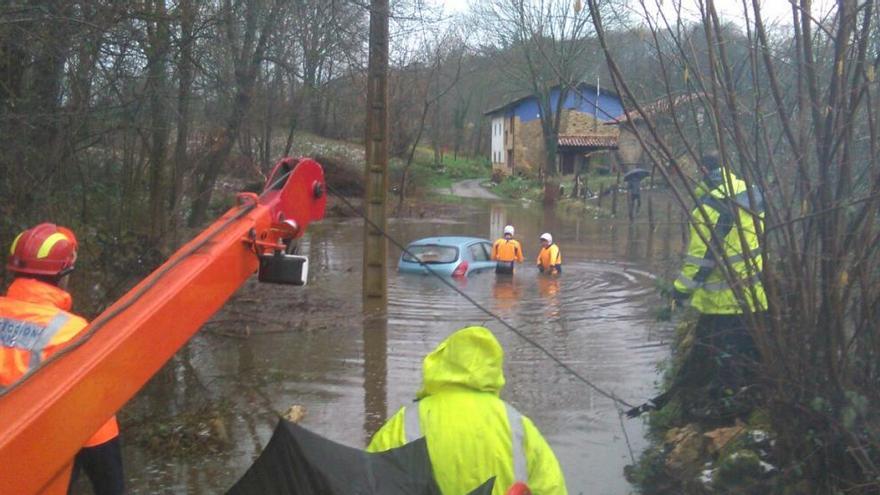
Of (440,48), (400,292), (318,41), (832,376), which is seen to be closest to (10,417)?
(832,376)

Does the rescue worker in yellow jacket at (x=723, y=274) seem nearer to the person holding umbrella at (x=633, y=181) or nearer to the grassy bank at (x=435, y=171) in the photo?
the person holding umbrella at (x=633, y=181)

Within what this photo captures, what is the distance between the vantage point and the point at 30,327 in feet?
13.8

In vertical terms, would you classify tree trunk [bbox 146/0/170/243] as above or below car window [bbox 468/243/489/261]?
above

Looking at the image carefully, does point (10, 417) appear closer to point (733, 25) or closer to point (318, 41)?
point (733, 25)

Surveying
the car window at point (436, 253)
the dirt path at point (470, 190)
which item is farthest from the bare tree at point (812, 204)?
the dirt path at point (470, 190)

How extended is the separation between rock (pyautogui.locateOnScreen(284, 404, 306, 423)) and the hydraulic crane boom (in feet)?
15.4

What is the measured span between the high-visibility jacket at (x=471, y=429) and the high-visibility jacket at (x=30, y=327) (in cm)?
130

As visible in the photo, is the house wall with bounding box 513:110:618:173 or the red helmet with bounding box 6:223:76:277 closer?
the red helmet with bounding box 6:223:76:277

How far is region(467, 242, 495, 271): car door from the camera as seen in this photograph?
2250 cm

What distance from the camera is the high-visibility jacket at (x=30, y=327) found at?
416 centimetres

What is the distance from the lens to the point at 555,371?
37.6 feet

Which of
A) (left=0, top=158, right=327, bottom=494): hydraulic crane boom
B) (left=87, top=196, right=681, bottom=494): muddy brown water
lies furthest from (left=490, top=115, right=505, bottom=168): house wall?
(left=0, top=158, right=327, bottom=494): hydraulic crane boom

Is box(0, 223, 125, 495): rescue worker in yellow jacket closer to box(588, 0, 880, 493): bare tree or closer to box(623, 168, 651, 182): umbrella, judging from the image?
box(588, 0, 880, 493): bare tree

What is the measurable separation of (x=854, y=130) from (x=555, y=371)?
651 centimetres
